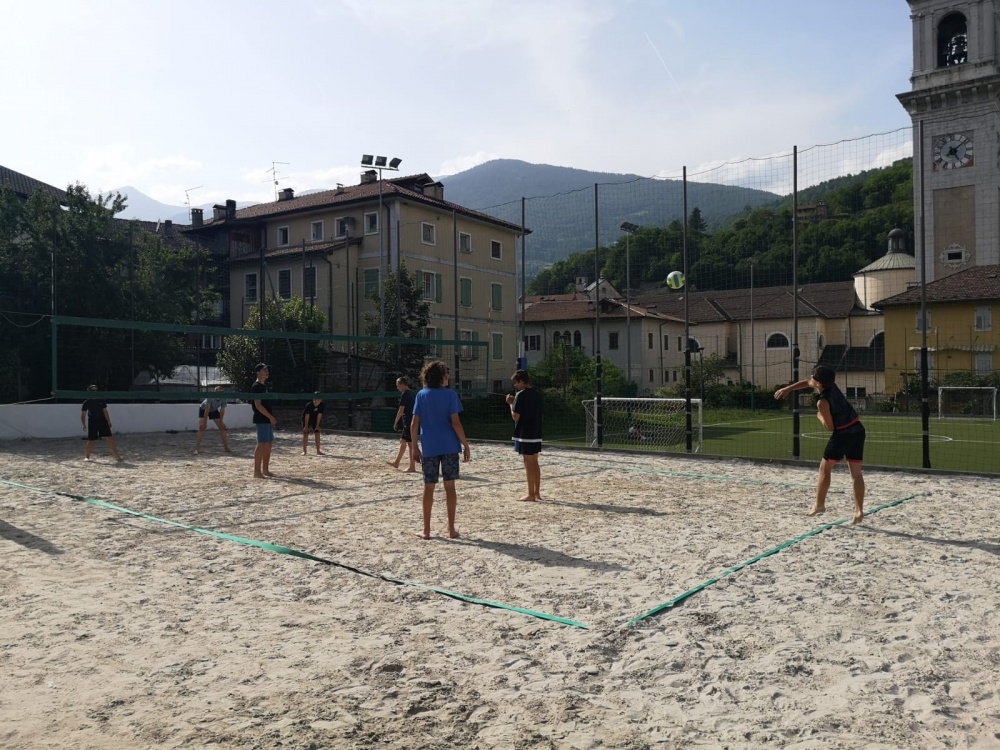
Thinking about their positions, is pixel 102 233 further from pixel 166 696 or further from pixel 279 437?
pixel 166 696

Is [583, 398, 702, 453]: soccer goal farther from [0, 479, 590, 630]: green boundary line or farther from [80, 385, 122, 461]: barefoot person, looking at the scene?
[0, 479, 590, 630]: green boundary line

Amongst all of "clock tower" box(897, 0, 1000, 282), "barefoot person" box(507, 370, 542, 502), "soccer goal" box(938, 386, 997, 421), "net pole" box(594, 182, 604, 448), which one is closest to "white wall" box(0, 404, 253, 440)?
"net pole" box(594, 182, 604, 448)

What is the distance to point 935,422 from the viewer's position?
28594 mm

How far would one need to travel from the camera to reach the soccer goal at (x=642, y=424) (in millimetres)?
18172

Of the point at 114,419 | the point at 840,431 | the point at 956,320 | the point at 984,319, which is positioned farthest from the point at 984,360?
the point at 114,419

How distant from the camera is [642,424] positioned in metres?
19.9

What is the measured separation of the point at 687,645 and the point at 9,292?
90.1 feet

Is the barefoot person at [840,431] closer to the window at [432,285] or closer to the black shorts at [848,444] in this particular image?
the black shorts at [848,444]

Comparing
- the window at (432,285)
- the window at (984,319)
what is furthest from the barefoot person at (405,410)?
the window at (984,319)

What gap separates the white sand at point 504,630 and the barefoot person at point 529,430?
0.52m

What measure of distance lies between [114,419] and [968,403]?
31.0 meters

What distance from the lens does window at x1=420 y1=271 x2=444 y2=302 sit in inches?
1366

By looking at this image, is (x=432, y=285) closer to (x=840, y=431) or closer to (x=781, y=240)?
(x=781, y=240)

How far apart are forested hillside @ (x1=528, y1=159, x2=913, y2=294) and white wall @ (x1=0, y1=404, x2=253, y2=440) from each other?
14.4m
